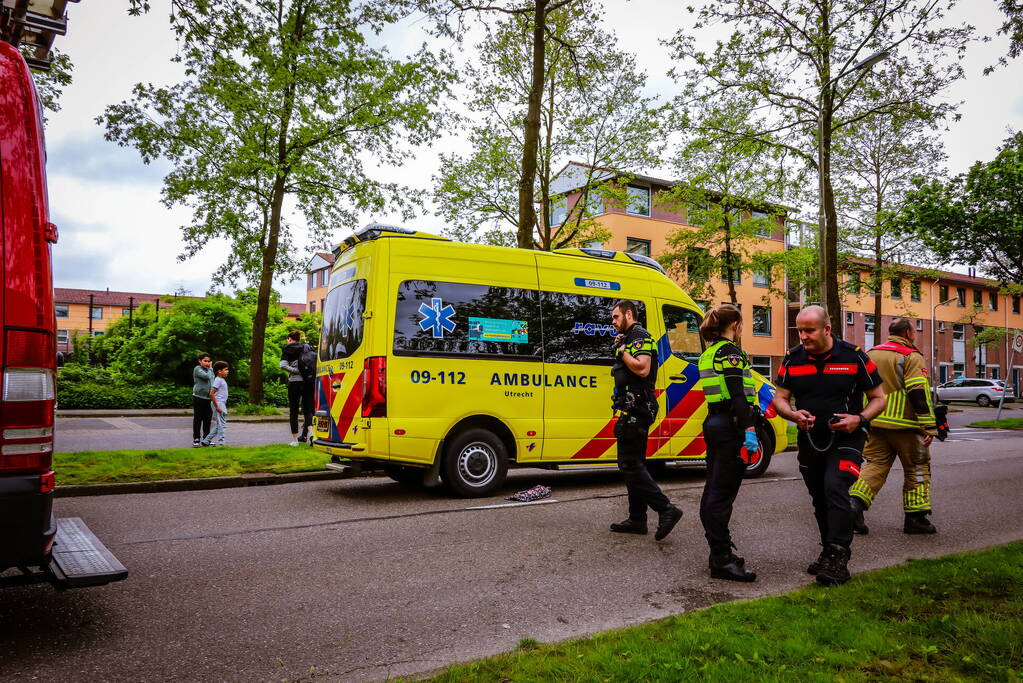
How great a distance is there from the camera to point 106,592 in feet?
14.8

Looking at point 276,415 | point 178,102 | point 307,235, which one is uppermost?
point 178,102

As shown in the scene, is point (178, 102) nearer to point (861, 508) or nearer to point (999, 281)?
point (861, 508)

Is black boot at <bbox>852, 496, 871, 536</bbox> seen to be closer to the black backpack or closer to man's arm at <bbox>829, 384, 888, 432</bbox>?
man's arm at <bbox>829, 384, 888, 432</bbox>

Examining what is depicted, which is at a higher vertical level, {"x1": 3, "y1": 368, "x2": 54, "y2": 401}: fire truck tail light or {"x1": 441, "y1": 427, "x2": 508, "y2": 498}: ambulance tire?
{"x1": 3, "y1": 368, "x2": 54, "y2": 401}: fire truck tail light

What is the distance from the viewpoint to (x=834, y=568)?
4.73 m

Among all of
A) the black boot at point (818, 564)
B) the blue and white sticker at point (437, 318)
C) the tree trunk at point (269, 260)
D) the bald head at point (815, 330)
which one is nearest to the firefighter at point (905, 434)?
the black boot at point (818, 564)

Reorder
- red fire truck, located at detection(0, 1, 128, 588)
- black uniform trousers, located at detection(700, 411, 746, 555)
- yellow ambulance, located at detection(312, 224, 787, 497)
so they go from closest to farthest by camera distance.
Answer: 1. red fire truck, located at detection(0, 1, 128, 588)
2. black uniform trousers, located at detection(700, 411, 746, 555)
3. yellow ambulance, located at detection(312, 224, 787, 497)

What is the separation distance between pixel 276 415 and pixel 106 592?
18.8 m

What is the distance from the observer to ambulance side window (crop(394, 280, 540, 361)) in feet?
25.3

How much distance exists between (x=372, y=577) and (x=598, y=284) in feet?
16.7

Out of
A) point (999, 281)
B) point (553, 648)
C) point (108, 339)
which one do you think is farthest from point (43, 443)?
point (108, 339)

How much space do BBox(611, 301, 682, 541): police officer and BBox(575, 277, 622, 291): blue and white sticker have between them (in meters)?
2.87

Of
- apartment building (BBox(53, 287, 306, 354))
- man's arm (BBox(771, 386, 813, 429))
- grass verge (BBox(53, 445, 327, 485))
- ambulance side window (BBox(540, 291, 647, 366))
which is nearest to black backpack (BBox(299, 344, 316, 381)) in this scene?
grass verge (BBox(53, 445, 327, 485))

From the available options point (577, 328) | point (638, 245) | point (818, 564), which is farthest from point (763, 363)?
point (818, 564)
